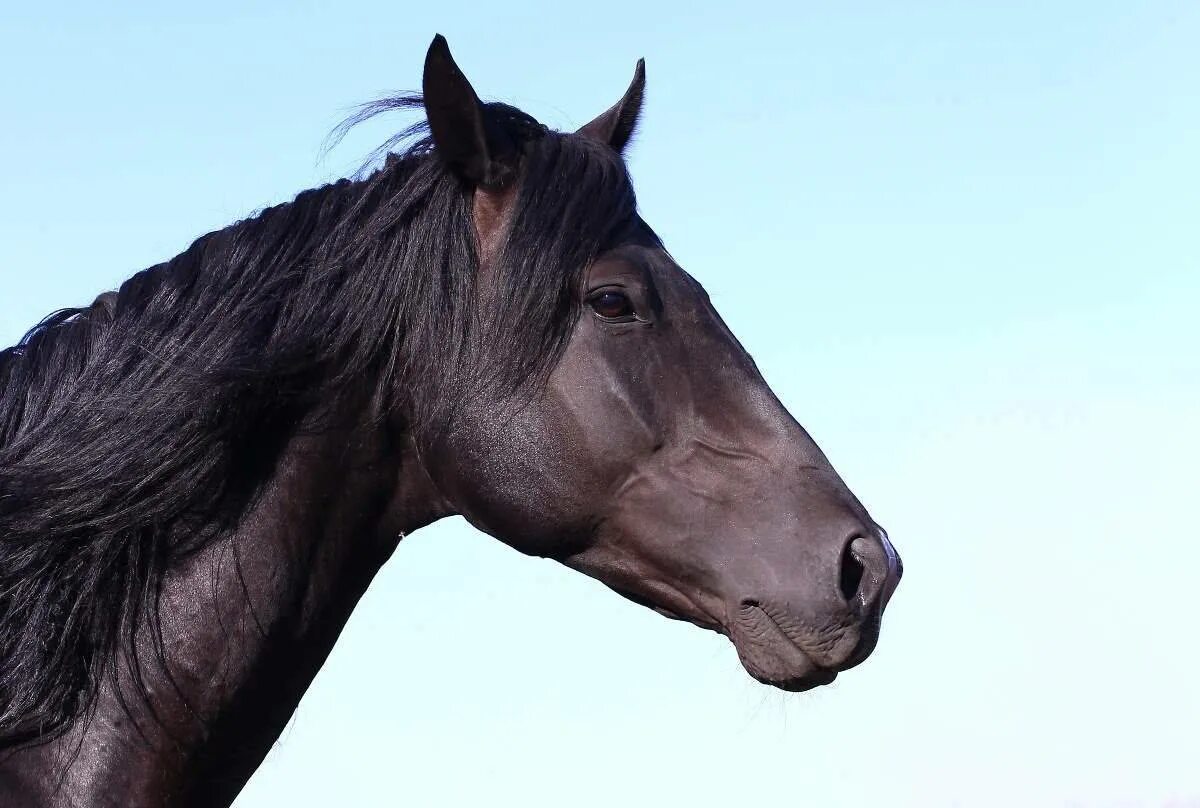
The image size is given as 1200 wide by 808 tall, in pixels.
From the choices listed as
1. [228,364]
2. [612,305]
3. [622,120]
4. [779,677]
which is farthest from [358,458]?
[622,120]

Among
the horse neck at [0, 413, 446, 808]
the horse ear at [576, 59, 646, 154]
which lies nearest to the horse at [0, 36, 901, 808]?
the horse neck at [0, 413, 446, 808]

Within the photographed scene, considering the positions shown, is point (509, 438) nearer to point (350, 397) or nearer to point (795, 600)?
point (350, 397)

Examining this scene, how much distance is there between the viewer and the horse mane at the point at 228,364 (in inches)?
142

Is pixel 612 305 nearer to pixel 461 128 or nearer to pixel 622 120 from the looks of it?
pixel 461 128

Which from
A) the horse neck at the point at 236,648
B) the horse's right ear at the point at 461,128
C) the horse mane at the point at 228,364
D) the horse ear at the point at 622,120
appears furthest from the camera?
the horse ear at the point at 622,120

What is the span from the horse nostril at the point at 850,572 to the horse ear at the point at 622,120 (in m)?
1.90

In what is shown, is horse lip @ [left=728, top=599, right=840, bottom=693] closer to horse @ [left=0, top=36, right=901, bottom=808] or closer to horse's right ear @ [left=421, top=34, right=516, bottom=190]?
horse @ [left=0, top=36, right=901, bottom=808]

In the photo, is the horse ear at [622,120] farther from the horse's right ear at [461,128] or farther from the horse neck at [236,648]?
the horse neck at [236,648]

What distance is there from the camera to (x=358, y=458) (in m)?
3.87

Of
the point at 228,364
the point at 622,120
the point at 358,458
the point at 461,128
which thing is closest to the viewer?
the point at 228,364

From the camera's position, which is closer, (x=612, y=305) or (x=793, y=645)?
(x=793, y=645)

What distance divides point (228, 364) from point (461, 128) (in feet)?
3.26

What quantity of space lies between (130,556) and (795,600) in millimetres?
1820

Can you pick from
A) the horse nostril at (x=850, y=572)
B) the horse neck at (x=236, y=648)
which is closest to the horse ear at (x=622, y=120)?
the horse neck at (x=236, y=648)
